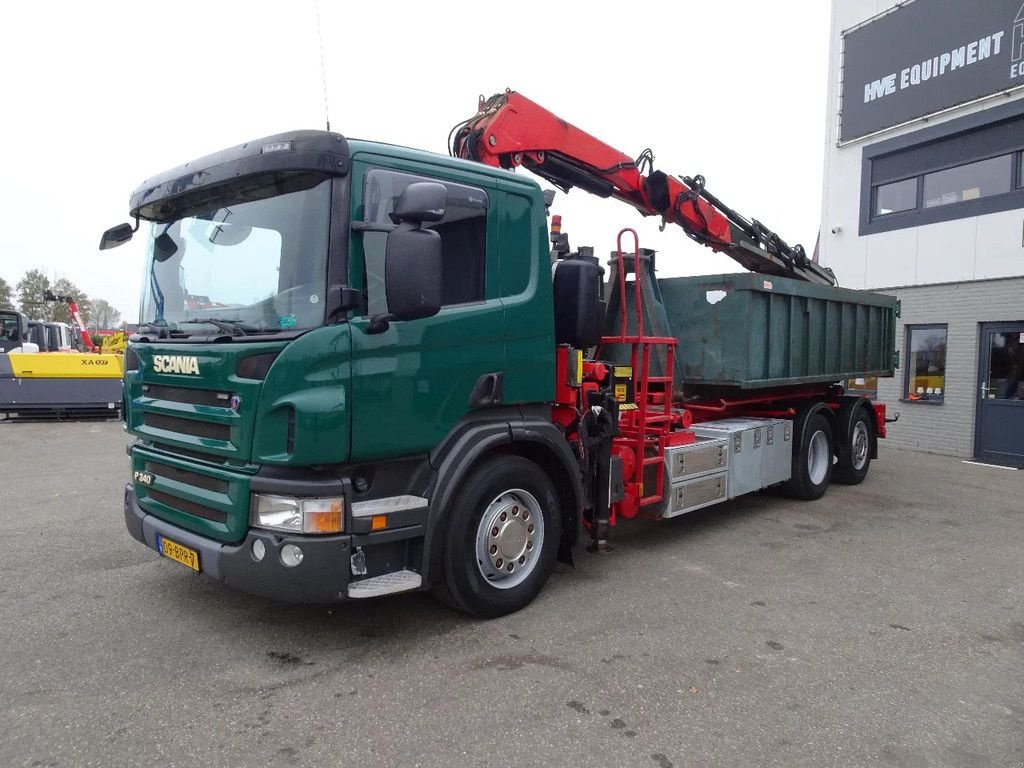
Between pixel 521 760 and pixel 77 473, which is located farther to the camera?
pixel 77 473

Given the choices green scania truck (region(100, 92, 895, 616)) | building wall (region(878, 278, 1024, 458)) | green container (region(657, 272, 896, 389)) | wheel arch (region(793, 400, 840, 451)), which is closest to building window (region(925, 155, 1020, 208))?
building wall (region(878, 278, 1024, 458))

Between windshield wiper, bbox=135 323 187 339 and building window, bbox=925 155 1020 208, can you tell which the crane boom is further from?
building window, bbox=925 155 1020 208

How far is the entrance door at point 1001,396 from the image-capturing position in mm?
10875

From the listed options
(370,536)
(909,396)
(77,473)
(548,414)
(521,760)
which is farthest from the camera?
(909,396)

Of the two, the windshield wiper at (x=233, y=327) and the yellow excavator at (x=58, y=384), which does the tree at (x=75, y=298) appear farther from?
the windshield wiper at (x=233, y=327)

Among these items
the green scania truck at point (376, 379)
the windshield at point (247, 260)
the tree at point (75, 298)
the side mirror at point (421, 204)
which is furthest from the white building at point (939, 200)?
the tree at point (75, 298)

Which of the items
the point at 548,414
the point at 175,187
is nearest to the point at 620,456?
the point at 548,414

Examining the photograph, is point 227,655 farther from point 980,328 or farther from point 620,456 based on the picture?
point 980,328

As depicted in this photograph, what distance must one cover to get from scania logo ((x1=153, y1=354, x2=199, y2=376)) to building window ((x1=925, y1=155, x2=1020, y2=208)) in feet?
38.9

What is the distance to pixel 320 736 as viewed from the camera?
10.3 feet

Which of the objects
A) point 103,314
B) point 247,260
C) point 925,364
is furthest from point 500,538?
point 103,314

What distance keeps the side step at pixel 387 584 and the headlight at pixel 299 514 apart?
0.33 metres

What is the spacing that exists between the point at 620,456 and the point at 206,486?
3025mm

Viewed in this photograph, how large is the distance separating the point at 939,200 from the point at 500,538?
11.0 meters
